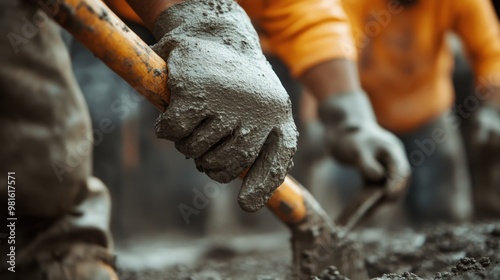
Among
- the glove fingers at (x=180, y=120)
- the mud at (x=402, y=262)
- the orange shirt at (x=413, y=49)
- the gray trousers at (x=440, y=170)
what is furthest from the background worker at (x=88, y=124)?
the gray trousers at (x=440, y=170)

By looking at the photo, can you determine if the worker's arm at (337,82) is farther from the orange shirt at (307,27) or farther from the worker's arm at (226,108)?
the worker's arm at (226,108)

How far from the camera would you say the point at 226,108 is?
979 mm

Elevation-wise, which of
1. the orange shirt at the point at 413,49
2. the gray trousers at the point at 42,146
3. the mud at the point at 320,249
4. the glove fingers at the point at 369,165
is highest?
the orange shirt at the point at 413,49

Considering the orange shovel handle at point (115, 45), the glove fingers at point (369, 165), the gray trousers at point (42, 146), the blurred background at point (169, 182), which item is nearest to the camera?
the orange shovel handle at point (115, 45)

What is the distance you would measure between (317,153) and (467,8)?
3.16 ft

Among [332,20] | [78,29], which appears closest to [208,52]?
[78,29]

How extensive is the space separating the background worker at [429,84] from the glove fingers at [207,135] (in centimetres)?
172

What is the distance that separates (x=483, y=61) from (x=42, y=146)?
203 cm

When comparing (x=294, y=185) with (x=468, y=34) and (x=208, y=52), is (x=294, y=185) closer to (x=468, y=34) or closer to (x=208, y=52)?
(x=208, y=52)

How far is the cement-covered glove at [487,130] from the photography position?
2.50m

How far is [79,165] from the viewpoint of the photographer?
128 cm
